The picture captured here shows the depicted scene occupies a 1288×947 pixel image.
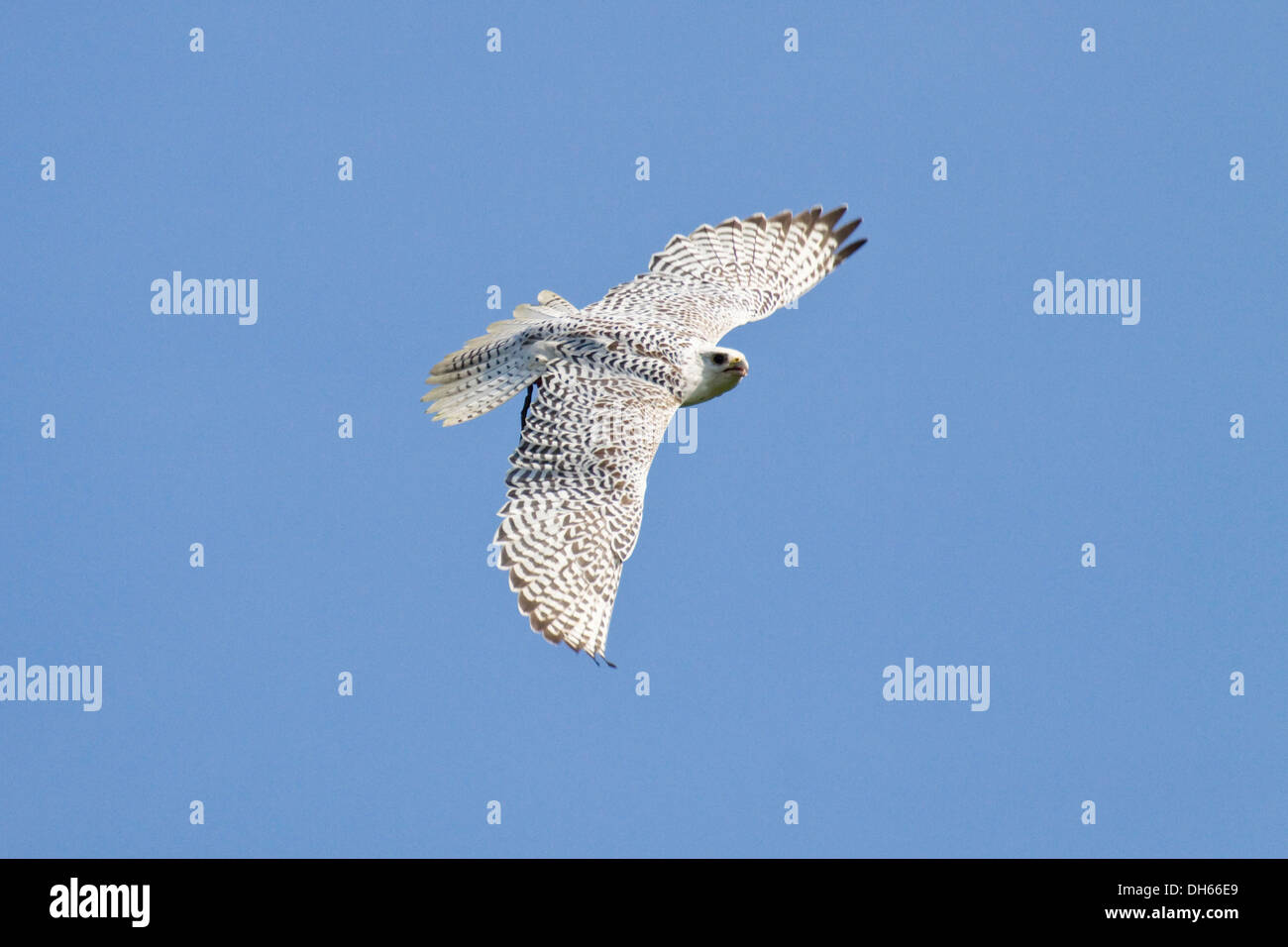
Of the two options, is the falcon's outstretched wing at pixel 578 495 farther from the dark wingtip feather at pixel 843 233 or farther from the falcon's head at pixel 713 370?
the dark wingtip feather at pixel 843 233

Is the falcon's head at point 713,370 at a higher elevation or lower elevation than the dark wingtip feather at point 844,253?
lower

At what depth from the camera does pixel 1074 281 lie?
87.8 feet

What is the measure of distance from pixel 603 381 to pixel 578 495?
1591 millimetres

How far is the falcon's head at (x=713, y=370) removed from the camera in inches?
716

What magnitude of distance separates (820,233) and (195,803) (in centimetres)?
984

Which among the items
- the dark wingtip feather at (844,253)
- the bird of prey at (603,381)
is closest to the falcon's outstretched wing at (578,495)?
the bird of prey at (603,381)

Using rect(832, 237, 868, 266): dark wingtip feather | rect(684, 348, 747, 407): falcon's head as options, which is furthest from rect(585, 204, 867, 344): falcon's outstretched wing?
rect(684, 348, 747, 407): falcon's head

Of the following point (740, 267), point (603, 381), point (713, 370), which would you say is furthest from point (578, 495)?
point (740, 267)

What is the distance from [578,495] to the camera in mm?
16516

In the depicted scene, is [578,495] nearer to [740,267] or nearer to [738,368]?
[738,368]

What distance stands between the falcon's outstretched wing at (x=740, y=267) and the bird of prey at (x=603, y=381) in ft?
0.05

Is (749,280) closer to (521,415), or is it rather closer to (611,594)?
(521,415)

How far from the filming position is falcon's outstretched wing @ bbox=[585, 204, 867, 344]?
797 inches

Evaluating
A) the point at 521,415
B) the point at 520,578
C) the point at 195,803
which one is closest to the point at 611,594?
the point at 520,578
